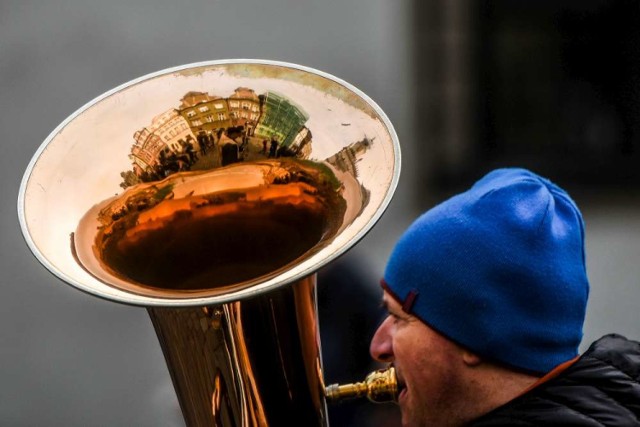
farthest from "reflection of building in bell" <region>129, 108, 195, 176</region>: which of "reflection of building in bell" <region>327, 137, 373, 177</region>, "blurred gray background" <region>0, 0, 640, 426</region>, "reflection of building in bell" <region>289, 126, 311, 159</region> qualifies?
"blurred gray background" <region>0, 0, 640, 426</region>

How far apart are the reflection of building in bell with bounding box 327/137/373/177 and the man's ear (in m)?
0.42

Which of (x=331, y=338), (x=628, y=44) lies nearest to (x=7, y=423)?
(x=331, y=338)

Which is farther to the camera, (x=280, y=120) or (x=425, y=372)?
(x=280, y=120)

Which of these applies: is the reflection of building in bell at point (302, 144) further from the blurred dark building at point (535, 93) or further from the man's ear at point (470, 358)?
the blurred dark building at point (535, 93)

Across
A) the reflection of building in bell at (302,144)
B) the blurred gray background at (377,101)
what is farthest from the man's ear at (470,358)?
the blurred gray background at (377,101)

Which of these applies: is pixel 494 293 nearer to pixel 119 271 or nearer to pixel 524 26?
pixel 119 271

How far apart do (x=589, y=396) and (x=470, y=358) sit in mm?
290

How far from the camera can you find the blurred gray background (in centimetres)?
614

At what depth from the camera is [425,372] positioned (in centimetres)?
237

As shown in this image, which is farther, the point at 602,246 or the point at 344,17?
the point at 344,17

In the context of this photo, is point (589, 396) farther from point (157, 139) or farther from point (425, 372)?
point (157, 139)

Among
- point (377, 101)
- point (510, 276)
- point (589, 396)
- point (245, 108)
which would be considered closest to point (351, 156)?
point (245, 108)

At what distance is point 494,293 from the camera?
232 cm

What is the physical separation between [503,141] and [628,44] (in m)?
0.94
